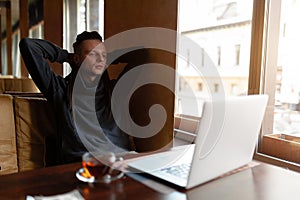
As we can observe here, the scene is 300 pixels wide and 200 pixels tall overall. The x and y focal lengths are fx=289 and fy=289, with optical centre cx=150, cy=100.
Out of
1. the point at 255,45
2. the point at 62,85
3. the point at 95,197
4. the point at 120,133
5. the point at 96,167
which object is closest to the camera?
the point at 95,197

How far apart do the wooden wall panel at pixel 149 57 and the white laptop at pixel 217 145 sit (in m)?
0.76

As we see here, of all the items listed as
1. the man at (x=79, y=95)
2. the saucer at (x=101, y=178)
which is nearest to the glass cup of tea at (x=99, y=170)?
the saucer at (x=101, y=178)

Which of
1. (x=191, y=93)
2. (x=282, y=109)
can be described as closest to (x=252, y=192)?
(x=282, y=109)

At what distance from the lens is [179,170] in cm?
99

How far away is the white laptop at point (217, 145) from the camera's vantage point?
792mm

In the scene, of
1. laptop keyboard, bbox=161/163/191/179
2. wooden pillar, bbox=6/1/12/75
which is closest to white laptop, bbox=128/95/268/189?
laptop keyboard, bbox=161/163/191/179

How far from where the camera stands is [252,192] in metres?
0.85

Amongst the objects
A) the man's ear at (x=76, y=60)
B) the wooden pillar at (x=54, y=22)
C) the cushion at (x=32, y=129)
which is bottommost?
the cushion at (x=32, y=129)

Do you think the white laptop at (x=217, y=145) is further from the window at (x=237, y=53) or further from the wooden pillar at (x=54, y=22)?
the wooden pillar at (x=54, y=22)

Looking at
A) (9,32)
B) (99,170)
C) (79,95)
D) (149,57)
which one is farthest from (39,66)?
(9,32)

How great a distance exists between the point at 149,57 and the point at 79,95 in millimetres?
513

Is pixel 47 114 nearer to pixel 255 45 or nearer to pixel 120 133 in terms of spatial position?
pixel 120 133

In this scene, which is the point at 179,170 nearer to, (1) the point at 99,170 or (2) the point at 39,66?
(1) the point at 99,170

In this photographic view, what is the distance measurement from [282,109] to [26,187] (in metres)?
1.24
